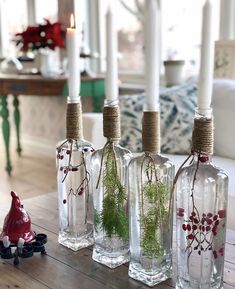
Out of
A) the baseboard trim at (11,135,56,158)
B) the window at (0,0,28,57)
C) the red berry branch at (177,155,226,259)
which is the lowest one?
the baseboard trim at (11,135,56,158)

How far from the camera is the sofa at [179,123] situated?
206cm

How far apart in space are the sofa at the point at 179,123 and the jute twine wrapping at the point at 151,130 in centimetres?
115

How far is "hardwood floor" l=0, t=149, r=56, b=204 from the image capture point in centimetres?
310

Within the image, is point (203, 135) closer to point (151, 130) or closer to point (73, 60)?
point (151, 130)

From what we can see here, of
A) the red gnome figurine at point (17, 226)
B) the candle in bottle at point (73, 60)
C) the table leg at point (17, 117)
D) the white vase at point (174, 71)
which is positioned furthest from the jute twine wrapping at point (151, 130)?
the table leg at point (17, 117)

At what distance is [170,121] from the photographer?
2145 millimetres

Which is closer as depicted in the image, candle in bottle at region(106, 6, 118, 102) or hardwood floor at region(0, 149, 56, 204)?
candle in bottle at region(106, 6, 118, 102)

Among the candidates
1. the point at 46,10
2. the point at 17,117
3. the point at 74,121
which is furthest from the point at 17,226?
the point at 46,10

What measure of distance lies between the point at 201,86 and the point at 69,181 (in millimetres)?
413

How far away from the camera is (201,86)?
811 mm

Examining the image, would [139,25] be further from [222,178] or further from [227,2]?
[222,178]

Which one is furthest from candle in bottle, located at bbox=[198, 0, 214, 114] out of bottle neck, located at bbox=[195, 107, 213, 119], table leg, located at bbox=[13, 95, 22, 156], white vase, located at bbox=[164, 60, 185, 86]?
table leg, located at bbox=[13, 95, 22, 156]

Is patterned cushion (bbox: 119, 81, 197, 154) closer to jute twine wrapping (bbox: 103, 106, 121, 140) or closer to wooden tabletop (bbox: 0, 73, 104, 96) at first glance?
wooden tabletop (bbox: 0, 73, 104, 96)

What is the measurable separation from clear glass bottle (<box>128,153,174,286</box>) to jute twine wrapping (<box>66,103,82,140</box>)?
0.19 metres
